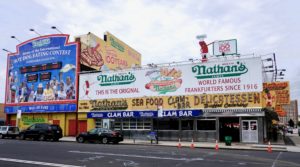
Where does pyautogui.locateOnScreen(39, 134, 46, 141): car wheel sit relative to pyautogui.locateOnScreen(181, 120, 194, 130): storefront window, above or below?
below

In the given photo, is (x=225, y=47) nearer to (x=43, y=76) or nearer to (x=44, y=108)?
(x=43, y=76)

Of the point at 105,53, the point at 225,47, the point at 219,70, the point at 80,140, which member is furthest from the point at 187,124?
the point at 105,53

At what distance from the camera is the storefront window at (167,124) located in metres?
31.2

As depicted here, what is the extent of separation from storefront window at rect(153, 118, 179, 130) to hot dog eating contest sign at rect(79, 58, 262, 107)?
269 centimetres

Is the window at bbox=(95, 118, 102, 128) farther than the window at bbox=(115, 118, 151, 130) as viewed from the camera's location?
Yes

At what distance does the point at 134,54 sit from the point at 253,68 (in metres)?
32.7

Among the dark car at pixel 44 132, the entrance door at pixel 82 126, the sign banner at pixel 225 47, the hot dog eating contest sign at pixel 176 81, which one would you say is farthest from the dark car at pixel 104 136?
the sign banner at pixel 225 47

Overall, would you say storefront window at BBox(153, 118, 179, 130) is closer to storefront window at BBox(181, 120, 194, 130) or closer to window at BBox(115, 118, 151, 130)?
storefront window at BBox(181, 120, 194, 130)

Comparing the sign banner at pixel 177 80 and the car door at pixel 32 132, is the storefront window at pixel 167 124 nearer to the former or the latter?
the sign banner at pixel 177 80

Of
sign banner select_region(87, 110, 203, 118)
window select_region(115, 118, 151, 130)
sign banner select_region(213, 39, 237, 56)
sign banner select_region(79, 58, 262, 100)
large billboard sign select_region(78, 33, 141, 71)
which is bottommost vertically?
window select_region(115, 118, 151, 130)

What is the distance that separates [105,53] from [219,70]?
2259 cm

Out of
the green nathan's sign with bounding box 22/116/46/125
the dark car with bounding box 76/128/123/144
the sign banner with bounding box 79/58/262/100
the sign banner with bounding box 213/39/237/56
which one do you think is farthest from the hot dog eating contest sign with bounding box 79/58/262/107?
the dark car with bounding box 76/128/123/144

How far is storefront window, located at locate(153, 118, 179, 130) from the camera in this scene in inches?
1230

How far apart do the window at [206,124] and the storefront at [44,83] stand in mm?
15428
